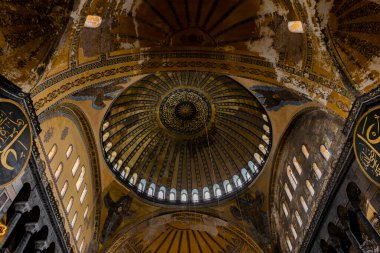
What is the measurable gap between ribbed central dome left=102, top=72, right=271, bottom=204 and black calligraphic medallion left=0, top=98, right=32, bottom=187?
252 inches

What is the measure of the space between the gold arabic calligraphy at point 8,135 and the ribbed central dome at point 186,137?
21.7ft

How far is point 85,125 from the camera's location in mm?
12445

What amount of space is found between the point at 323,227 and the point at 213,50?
22.7 ft

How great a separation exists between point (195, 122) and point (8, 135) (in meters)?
10.9

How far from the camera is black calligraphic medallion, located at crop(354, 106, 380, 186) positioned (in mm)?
6894

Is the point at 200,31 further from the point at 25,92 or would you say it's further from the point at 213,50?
the point at 25,92

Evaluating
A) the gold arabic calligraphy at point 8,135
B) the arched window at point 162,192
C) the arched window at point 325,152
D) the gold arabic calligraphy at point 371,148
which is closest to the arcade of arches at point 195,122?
the arched window at point 325,152

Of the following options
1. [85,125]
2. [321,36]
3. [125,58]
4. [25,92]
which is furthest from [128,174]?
[321,36]

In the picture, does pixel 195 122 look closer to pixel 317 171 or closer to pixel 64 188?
pixel 317 171

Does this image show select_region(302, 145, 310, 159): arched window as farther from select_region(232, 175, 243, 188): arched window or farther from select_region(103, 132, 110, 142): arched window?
select_region(103, 132, 110, 142): arched window

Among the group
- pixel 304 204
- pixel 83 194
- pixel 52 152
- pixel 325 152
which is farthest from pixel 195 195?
pixel 52 152

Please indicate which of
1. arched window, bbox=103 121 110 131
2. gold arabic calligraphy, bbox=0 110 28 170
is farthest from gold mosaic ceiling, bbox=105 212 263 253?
gold arabic calligraphy, bbox=0 110 28 170

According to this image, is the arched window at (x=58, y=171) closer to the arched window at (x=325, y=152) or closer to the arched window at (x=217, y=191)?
the arched window at (x=217, y=191)

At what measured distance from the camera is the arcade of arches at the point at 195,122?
7.82 metres
